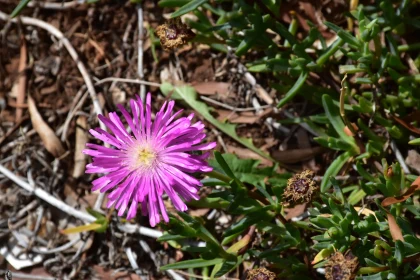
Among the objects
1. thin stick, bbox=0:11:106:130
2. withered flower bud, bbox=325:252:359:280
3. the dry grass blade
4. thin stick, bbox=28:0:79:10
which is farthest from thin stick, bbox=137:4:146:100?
withered flower bud, bbox=325:252:359:280

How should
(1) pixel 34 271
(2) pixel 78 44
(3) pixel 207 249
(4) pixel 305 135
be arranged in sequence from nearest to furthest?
(3) pixel 207 249 → (4) pixel 305 135 → (1) pixel 34 271 → (2) pixel 78 44

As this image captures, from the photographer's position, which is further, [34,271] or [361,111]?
[34,271]

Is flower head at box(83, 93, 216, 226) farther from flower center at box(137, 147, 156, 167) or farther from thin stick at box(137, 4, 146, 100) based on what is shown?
thin stick at box(137, 4, 146, 100)

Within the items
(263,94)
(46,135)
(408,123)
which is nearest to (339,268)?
(408,123)

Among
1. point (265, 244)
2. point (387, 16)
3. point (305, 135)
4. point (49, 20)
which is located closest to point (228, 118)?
point (305, 135)

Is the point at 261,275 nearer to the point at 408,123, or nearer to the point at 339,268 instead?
the point at 339,268

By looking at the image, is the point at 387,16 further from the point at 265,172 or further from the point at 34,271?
the point at 34,271
